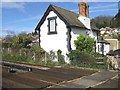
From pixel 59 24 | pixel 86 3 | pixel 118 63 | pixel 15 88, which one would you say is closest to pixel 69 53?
pixel 59 24

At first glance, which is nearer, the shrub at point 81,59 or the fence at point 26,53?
the shrub at point 81,59

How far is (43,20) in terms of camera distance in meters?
22.6

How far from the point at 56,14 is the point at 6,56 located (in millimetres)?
7461

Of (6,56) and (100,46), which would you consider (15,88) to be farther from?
(100,46)

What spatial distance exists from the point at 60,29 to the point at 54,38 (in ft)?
4.05

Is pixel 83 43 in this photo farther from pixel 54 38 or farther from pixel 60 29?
pixel 54 38

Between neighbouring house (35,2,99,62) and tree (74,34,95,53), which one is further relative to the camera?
neighbouring house (35,2,99,62)

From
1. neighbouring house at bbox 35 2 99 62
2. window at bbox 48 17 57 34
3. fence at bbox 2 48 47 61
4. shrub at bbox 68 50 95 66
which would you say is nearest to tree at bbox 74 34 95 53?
neighbouring house at bbox 35 2 99 62

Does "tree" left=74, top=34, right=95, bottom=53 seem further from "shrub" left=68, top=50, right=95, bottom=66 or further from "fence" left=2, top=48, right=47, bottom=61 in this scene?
"fence" left=2, top=48, right=47, bottom=61

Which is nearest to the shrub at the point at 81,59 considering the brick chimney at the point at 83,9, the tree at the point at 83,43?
the tree at the point at 83,43

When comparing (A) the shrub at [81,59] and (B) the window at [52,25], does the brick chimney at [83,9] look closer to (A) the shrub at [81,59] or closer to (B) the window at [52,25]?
(B) the window at [52,25]

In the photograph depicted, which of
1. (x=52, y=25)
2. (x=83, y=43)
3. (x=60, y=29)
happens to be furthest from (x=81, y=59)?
(x=52, y=25)

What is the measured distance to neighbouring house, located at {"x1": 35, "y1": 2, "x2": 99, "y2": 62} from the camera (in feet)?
68.1

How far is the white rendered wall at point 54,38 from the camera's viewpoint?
20891 mm
